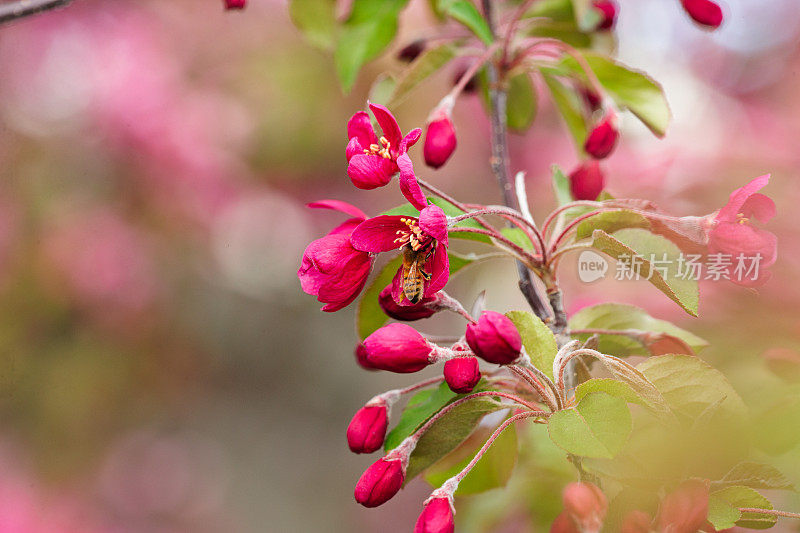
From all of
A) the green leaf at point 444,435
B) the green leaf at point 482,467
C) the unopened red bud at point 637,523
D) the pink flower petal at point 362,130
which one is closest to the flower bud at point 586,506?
the unopened red bud at point 637,523

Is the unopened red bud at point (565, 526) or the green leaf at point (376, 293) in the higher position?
the green leaf at point (376, 293)

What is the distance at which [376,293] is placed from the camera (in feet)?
2.66

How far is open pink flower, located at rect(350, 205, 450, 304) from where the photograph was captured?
1.96 ft

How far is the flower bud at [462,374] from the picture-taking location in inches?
23.8

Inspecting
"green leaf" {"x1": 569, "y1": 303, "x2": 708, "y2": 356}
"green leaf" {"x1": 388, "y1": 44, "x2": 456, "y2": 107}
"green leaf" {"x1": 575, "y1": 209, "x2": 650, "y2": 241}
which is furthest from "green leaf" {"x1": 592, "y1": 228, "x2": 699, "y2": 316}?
"green leaf" {"x1": 388, "y1": 44, "x2": 456, "y2": 107}

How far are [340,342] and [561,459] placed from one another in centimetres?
232

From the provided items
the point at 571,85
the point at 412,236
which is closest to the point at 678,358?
the point at 412,236

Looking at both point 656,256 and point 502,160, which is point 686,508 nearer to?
point 656,256

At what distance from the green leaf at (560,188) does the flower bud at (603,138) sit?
51 millimetres

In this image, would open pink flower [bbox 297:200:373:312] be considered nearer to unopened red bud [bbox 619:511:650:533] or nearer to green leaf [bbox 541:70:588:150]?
unopened red bud [bbox 619:511:650:533]

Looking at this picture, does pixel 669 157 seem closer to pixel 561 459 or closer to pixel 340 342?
pixel 561 459

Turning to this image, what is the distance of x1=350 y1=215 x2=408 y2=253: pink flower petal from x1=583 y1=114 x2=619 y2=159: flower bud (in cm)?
36

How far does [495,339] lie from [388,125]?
229 millimetres

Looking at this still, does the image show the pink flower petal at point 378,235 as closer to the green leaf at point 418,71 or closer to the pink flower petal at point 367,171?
the pink flower petal at point 367,171
